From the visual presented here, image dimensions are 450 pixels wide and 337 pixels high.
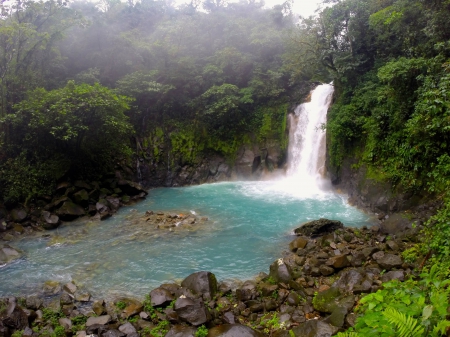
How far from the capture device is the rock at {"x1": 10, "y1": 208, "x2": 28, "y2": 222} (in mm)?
12859

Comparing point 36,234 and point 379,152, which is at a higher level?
point 379,152

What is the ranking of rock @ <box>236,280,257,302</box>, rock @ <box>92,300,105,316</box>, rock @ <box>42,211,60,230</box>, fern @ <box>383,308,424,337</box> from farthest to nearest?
1. rock @ <box>42,211,60,230</box>
2. rock @ <box>236,280,257,302</box>
3. rock @ <box>92,300,105,316</box>
4. fern @ <box>383,308,424,337</box>

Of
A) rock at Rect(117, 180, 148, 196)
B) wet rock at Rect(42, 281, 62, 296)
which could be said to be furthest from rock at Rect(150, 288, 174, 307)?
rock at Rect(117, 180, 148, 196)

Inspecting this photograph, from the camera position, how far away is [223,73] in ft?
75.5

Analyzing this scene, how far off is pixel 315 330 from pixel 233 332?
1502 mm

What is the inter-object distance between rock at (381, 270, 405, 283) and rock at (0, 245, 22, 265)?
11.4 meters

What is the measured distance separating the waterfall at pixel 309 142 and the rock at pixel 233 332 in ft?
41.2

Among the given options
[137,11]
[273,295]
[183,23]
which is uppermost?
[137,11]

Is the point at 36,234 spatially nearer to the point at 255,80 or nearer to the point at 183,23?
the point at 255,80

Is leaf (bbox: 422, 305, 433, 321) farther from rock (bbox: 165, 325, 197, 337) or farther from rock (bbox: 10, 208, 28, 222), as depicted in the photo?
rock (bbox: 10, 208, 28, 222)

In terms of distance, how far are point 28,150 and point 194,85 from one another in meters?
12.1

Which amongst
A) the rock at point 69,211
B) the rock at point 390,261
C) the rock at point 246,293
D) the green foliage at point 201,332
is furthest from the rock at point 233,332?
the rock at point 69,211

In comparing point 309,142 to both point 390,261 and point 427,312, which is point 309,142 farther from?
point 427,312

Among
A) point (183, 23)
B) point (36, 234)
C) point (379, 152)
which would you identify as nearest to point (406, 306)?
point (379, 152)
